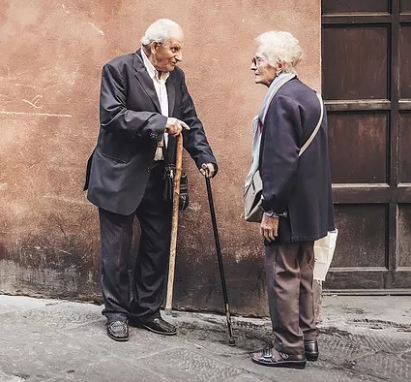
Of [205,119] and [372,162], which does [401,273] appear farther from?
[205,119]

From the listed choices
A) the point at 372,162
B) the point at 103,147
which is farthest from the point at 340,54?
the point at 103,147

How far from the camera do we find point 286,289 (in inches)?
169

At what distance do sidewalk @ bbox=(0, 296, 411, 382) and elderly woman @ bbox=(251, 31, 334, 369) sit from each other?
0.22 meters

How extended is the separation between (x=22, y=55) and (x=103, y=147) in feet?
3.35

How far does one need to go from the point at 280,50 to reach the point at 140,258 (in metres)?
1.52

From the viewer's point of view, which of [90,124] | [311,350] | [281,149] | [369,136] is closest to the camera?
[281,149]

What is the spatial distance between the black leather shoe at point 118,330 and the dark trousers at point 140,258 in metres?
0.04

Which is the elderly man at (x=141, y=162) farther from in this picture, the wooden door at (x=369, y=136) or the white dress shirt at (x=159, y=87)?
the wooden door at (x=369, y=136)

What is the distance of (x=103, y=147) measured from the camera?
15.2 ft

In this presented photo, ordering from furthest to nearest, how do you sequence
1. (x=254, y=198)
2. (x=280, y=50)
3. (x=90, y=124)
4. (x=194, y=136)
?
(x=90, y=124) < (x=194, y=136) < (x=254, y=198) < (x=280, y=50)

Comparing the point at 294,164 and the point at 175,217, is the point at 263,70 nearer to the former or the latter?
the point at 294,164

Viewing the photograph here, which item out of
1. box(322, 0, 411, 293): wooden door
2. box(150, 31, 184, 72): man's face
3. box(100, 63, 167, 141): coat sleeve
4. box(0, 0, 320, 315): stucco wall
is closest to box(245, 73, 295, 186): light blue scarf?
box(100, 63, 167, 141): coat sleeve

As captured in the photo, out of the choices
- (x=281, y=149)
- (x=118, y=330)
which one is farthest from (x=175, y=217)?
(x=281, y=149)

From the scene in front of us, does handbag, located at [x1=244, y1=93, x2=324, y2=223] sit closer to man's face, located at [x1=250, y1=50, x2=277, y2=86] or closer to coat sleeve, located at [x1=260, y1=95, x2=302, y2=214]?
coat sleeve, located at [x1=260, y1=95, x2=302, y2=214]
